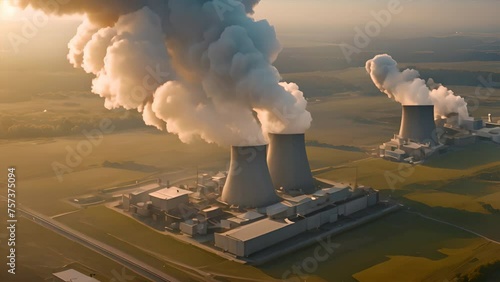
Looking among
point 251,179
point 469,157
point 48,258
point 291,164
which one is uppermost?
point 291,164

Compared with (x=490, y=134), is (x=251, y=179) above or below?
below

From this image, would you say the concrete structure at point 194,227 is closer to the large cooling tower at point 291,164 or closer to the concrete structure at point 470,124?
the large cooling tower at point 291,164

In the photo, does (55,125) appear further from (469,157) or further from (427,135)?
(469,157)

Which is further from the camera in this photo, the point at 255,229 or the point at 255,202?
the point at 255,202

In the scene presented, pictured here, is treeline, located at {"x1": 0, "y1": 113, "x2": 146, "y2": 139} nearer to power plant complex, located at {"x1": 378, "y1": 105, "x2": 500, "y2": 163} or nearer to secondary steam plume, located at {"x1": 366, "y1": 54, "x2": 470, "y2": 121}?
secondary steam plume, located at {"x1": 366, "y1": 54, "x2": 470, "y2": 121}

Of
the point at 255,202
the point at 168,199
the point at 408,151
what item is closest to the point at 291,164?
the point at 255,202

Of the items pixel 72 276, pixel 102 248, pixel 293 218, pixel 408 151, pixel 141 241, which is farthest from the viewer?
pixel 408 151

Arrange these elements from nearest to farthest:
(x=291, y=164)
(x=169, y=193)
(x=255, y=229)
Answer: (x=255, y=229) < (x=169, y=193) < (x=291, y=164)
